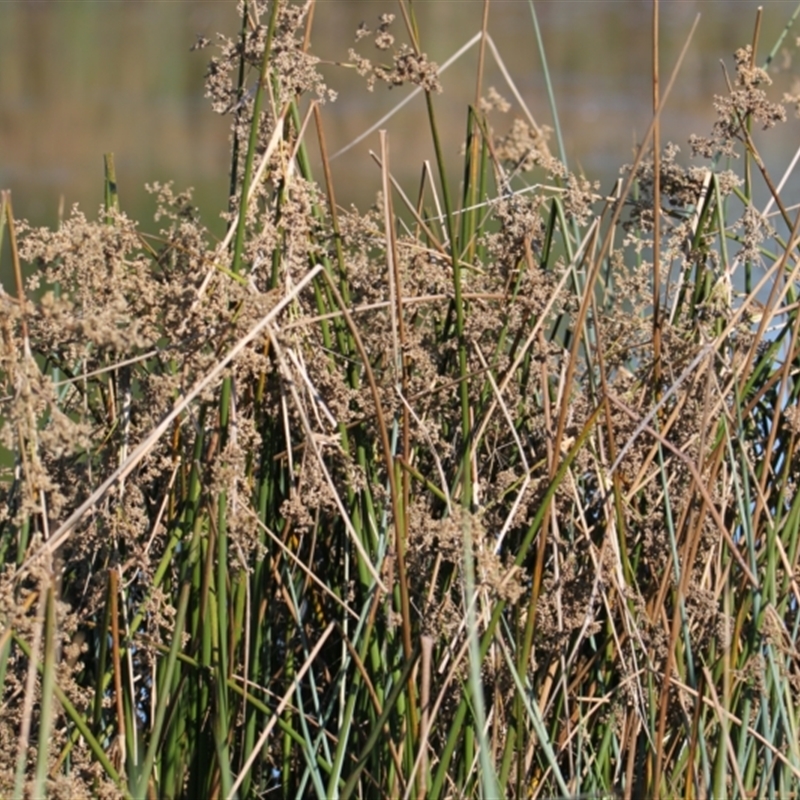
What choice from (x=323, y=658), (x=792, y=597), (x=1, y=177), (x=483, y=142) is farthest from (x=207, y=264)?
(x=1, y=177)

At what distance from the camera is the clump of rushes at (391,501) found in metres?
0.99

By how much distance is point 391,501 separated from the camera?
0.99m

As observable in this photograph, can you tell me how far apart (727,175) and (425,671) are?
0.59m

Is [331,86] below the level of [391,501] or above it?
above

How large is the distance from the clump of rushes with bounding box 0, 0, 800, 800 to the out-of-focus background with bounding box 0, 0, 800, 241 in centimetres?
377

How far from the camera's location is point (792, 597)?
115 centimetres

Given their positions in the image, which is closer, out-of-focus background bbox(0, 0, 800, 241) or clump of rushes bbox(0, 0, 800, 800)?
clump of rushes bbox(0, 0, 800, 800)

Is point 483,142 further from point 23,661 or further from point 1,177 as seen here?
point 1,177

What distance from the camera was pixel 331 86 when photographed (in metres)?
7.85

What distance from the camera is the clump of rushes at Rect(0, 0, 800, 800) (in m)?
0.99

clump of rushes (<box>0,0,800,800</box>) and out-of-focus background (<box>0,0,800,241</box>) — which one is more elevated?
out-of-focus background (<box>0,0,800,241</box>)

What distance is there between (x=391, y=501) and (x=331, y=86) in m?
7.20

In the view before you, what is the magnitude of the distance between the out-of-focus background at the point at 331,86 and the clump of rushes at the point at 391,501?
377cm

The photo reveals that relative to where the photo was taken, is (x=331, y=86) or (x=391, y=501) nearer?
(x=391, y=501)
